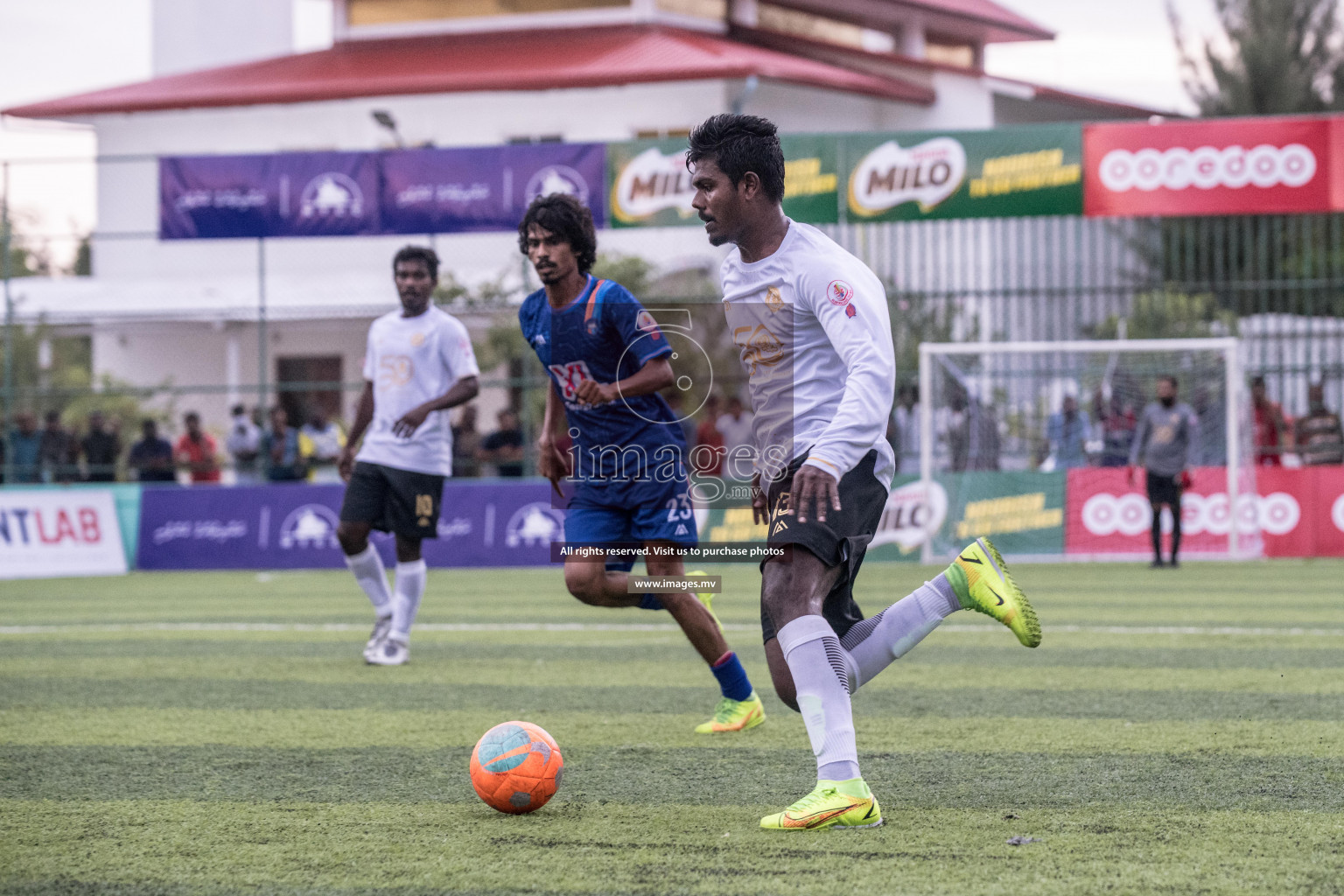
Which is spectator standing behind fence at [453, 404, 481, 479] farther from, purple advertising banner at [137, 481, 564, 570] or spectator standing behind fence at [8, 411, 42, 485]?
spectator standing behind fence at [8, 411, 42, 485]

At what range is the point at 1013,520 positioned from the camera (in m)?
17.5

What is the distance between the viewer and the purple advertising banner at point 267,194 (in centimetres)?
1792

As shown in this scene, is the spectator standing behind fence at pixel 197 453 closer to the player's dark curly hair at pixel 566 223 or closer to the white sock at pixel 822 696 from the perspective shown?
Answer: the player's dark curly hair at pixel 566 223

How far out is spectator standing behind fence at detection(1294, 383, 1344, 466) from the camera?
17.4m

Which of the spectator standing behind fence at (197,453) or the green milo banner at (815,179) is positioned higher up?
the green milo banner at (815,179)

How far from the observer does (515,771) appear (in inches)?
184

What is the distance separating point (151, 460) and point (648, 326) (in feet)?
47.7

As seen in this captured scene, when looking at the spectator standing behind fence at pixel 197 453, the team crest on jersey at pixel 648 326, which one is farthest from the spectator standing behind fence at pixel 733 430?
the team crest on jersey at pixel 648 326

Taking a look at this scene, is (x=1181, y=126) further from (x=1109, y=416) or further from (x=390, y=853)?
(x=390, y=853)

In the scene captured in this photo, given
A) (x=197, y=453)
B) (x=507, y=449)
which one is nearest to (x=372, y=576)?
(x=507, y=449)

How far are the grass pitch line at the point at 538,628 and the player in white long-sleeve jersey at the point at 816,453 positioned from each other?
5575mm

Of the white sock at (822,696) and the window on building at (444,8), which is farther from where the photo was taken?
the window on building at (444,8)

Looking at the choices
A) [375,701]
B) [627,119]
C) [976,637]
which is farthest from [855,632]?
[627,119]

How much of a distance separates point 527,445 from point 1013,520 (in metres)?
5.74
